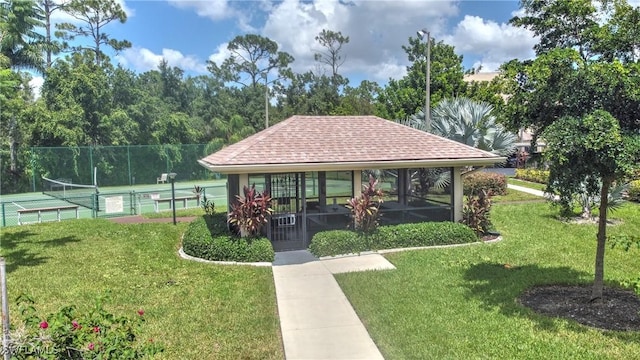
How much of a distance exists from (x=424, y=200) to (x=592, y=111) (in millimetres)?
8259

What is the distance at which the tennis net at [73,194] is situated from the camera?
18.4 m

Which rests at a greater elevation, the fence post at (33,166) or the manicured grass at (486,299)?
the fence post at (33,166)

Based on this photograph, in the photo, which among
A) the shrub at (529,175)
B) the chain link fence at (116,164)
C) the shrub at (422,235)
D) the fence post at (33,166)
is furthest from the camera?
the chain link fence at (116,164)

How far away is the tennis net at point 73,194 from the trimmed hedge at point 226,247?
28.2 feet

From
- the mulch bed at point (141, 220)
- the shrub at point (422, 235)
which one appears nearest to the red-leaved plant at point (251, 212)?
the shrub at point (422, 235)

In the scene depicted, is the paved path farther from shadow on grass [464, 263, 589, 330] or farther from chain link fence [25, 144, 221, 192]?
chain link fence [25, 144, 221, 192]

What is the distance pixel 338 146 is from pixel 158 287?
5964 millimetres

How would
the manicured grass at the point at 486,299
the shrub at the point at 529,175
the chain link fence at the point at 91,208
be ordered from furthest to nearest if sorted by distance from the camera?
1. the shrub at the point at 529,175
2. the chain link fence at the point at 91,208
3. the manicured grass at the point at 486,299

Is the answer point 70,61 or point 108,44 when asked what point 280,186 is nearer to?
point 70,61

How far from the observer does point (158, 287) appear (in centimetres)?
901

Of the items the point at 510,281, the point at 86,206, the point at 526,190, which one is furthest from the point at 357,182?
the point at 526,190

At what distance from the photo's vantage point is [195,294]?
8523 millimetres

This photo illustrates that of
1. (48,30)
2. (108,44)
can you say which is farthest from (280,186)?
(108,44)

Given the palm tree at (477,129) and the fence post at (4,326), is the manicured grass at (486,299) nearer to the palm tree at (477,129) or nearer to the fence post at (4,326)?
the fence post at (4,326)
